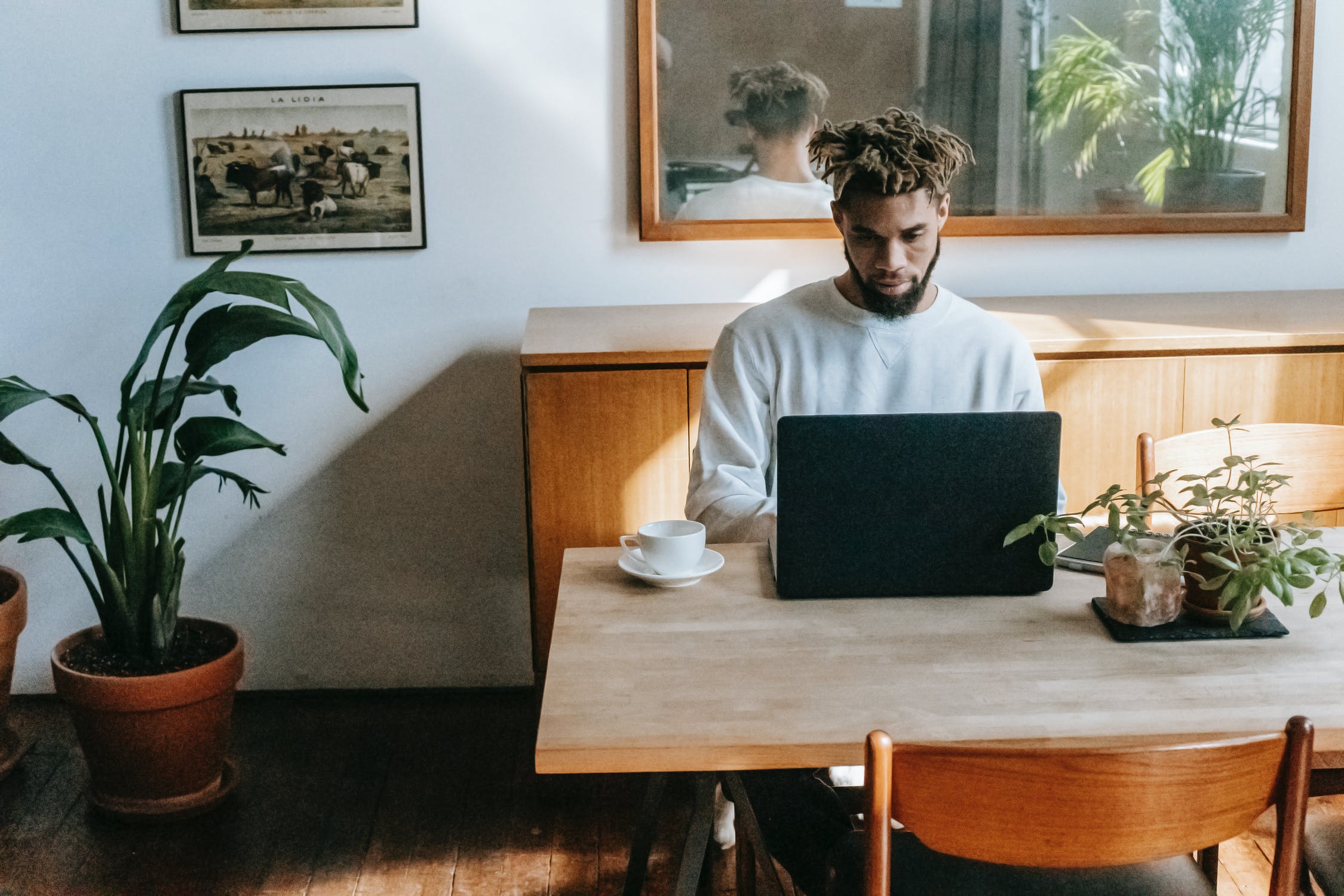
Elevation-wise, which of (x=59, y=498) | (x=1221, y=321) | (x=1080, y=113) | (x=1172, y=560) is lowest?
(x=59, y=498)

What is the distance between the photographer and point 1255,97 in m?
3.00

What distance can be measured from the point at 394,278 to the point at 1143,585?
2067mm

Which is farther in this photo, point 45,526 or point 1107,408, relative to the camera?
point 1107,408

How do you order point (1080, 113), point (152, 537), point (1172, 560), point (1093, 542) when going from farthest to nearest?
point (1080, 113) → point (152, 537) → point (1093, 542) → point (1172, 560)

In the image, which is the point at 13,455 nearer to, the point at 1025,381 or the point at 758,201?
the point at 758,201

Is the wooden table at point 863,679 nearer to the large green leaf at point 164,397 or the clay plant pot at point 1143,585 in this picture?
the clay plant pot at point 1143,585

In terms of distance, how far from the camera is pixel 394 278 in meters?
3.01

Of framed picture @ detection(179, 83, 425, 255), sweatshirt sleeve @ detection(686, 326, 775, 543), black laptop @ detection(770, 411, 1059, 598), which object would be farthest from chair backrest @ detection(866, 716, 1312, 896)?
framed picture @ detection(179, 83, 425, 255)

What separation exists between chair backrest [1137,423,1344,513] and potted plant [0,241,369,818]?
152cm

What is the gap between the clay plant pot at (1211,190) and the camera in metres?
3.02

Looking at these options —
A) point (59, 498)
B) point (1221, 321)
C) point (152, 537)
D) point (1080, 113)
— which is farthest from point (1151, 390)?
point (59, 498)

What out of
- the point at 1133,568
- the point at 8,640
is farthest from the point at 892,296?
the point at 8,640

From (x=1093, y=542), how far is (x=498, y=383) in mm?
1701

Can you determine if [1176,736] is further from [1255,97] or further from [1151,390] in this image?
[1255,97]
